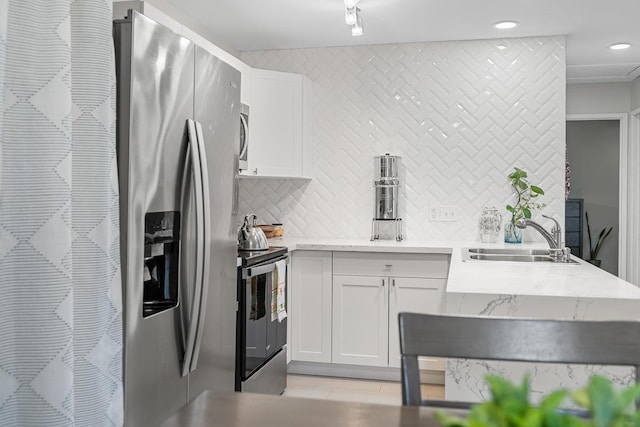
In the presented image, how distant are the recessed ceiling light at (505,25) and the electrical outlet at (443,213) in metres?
1.30

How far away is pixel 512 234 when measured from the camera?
4.21 metres

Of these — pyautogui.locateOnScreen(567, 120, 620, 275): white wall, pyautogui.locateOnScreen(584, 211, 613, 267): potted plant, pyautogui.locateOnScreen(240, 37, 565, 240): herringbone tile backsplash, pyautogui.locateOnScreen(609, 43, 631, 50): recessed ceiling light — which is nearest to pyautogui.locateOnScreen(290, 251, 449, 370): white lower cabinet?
pyautogui.locateOnScreen(240, 37, 565, 240): herringbone tile backsplash

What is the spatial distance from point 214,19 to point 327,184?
1.48 metres

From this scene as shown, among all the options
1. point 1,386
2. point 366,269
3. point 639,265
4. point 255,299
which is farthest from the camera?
point 639,265

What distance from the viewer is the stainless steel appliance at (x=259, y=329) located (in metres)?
3.02

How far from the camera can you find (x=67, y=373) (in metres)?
1.60

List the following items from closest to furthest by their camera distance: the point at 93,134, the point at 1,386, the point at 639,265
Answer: the point at 1,386
the point at 93,134
the point at 639,265

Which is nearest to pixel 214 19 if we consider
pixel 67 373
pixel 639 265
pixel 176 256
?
pixel 176 256

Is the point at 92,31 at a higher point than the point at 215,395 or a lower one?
higher

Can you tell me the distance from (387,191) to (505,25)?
4.58 ft

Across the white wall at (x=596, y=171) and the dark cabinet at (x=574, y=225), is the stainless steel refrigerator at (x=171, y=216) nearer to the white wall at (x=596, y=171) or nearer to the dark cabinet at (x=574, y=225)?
the dark cabinet at (x=574, y=225)

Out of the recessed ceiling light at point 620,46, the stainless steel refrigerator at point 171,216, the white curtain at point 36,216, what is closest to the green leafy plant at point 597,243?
the recessed ceiling light at point 620,46

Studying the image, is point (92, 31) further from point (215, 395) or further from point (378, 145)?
point (378, 145)

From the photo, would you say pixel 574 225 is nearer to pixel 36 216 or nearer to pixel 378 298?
pixel 378 298
